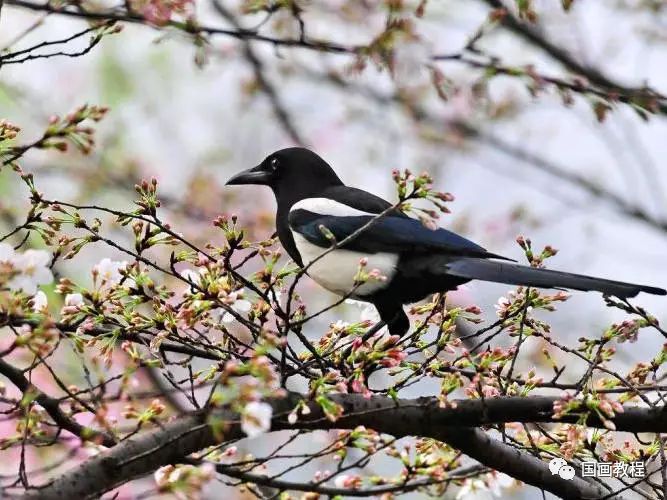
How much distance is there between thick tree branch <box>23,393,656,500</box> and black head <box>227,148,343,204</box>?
4.51ft

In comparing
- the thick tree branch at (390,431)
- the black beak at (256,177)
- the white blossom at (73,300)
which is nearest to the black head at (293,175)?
the black beak at (256,177)

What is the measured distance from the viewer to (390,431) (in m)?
2.14

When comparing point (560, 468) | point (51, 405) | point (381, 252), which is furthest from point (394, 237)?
point (51, 405)

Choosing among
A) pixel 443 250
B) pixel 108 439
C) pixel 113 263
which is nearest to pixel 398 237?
pixel 443 250

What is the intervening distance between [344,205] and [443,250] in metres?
0.46

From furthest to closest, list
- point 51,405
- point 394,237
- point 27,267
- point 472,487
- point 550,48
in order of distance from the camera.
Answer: point 550,48, point 394,237, point 472,487, point 51,405, point 27,267

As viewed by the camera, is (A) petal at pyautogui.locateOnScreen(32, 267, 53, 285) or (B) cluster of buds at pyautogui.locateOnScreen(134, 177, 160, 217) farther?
(B) cluster of buds at pyautogui.locateOnScreen(134, 177, 160, 217)

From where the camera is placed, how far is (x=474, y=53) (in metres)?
3.30

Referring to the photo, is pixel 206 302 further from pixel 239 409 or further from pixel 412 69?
pixel 412 69

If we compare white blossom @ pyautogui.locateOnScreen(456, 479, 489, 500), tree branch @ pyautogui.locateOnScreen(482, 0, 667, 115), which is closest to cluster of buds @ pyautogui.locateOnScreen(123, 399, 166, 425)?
white blossom @ pyautogui.locateOnScreen(456, 479, 489, 500)

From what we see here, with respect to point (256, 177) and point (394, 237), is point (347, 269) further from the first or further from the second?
point (256, 177)

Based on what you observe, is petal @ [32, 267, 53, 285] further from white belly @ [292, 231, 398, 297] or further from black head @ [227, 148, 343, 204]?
black head @ [227, 148, 343, 204]

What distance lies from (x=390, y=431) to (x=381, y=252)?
881 millimetres

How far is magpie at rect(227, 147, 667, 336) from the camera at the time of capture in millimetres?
2666
